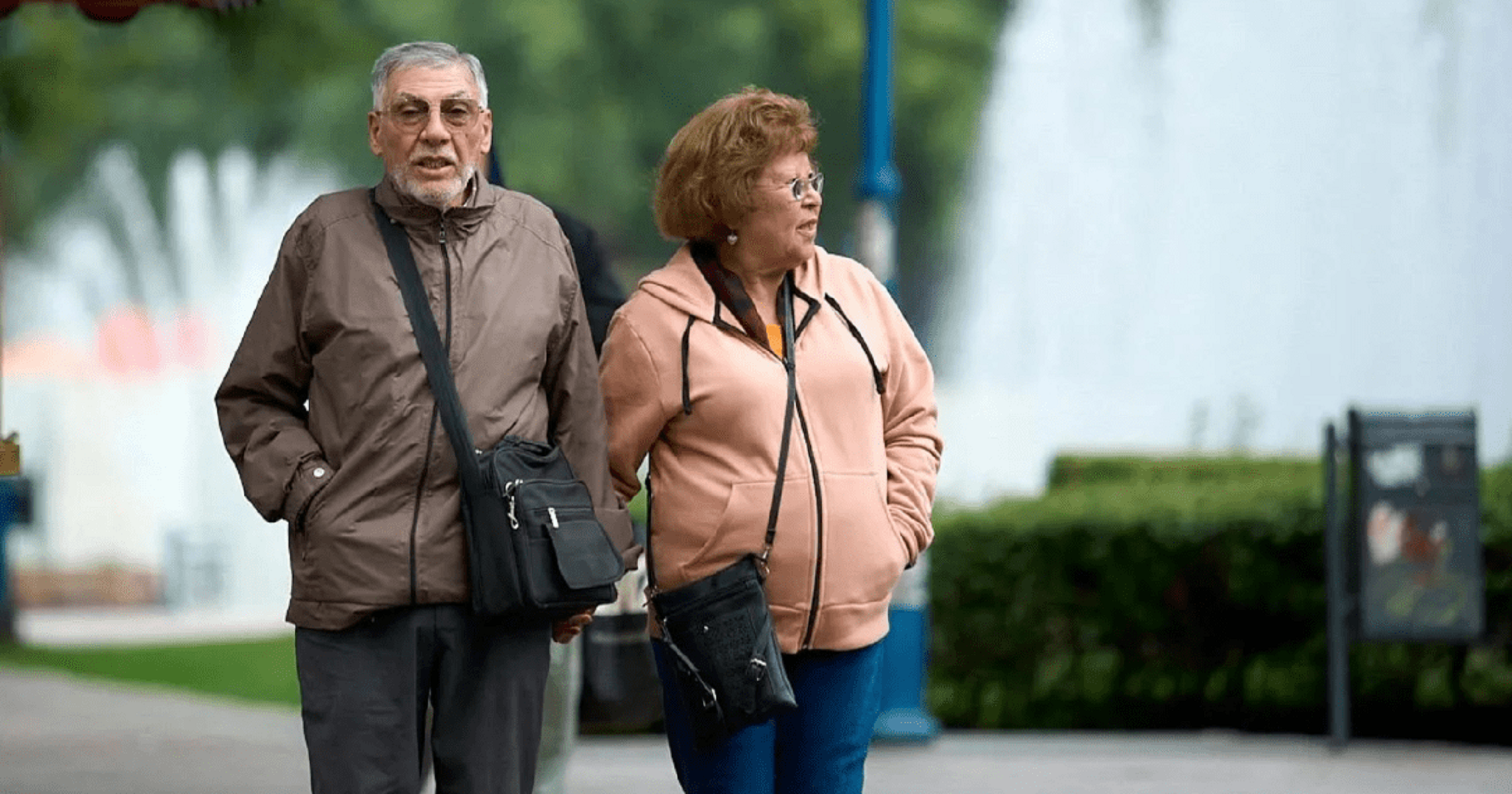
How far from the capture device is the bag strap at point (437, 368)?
165 inches

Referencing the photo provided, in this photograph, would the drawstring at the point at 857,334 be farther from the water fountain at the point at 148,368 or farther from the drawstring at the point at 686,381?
the water fountain at the point at 148,368

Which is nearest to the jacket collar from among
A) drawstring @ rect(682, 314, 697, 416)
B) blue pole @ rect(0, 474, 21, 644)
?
drawstring @ rect(682, 314, 697, 416)

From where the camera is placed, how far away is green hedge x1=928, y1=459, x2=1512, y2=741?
31.2 feet

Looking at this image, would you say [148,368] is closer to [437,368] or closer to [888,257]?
[888,257]

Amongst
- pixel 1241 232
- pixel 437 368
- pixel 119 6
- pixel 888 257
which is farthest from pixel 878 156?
pixel 1241 232

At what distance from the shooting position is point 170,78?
3656cm

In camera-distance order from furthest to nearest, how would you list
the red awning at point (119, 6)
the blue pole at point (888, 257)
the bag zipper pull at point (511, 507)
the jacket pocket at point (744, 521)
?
the blue pole at point (888, 257)
the red awning at point (119, 6)
the jacket pocket at point (744, 521)
the bag zipper pull at point (511, 507)

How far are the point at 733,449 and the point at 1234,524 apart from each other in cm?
564

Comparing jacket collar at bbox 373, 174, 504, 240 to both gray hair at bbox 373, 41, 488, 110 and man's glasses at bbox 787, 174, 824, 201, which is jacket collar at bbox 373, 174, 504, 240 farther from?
man's glasses at bbox 787, 174, 824, 201

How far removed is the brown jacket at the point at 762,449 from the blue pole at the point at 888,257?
4424 mm

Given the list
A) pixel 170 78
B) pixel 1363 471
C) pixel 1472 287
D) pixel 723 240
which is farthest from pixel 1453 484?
pixel 170 78

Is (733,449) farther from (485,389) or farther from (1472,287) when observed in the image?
(1472,287)

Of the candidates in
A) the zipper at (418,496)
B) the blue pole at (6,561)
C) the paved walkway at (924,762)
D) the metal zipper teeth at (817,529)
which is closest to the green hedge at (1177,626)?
the paved walkway at (924,762)

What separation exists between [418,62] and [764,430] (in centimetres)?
86
